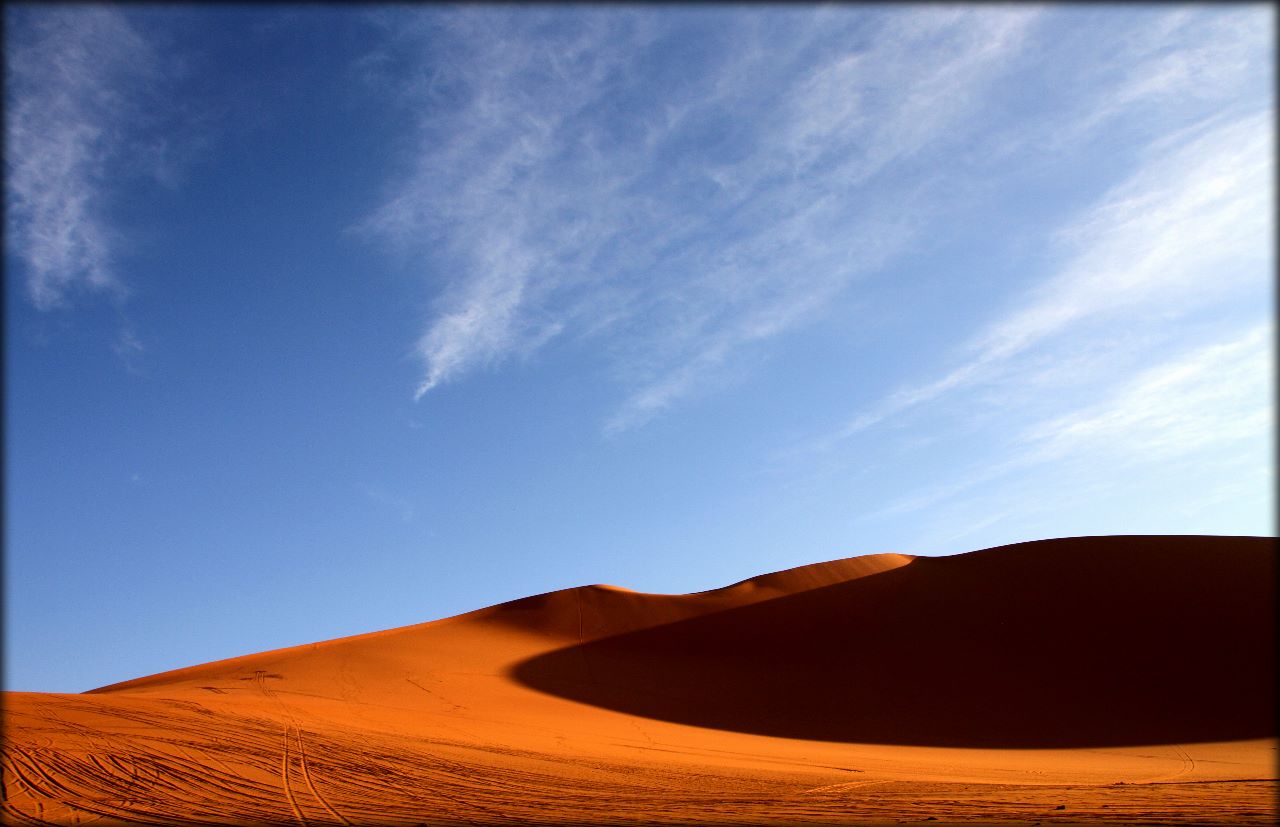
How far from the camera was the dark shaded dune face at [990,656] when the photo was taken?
16.0 meters

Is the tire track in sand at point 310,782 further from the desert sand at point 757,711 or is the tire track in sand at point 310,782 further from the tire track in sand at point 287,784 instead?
the tire track in sand at point 287,784

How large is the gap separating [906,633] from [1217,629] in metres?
7.09

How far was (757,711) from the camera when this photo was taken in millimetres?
17578

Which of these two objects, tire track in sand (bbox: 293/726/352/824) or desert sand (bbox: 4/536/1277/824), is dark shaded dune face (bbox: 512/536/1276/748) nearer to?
desert sand (bbox: 4/536/1277/824)

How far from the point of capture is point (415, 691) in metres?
17.9

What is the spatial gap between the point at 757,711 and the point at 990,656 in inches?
249

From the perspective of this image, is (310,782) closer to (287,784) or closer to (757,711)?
(287,784)

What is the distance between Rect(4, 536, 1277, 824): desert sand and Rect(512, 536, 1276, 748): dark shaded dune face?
84mm

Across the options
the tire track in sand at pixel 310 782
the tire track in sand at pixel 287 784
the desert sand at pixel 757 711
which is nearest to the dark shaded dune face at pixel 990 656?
the desert sand at pixel 757 711

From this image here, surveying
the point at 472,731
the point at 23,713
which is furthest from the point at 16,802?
the point at 472,731

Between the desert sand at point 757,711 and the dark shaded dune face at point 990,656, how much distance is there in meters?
0.08

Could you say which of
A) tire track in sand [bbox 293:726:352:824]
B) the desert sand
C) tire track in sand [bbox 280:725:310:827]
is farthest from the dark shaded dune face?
tire track in sand [bbox 280:725:310:827]

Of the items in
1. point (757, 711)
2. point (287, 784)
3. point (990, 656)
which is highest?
point (287, 784)

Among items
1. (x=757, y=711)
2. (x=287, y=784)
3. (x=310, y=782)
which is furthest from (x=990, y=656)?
(x=287, y=784)
